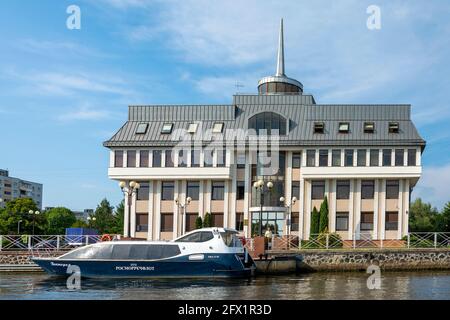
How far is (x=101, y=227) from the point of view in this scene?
8356cm

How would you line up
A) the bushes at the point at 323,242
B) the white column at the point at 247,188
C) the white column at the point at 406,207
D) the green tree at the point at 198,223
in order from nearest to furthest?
the bushes at the point at 323,242 → the white column at the point at 406,207 → the green tree at the point at 198,223 → the white column at the point at 247,188

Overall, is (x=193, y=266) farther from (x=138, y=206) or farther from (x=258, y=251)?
(x=138, y=206)

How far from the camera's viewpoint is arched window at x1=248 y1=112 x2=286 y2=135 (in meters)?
46.2

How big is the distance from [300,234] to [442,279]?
19.2 m

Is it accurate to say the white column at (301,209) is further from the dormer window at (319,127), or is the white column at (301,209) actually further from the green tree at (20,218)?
the green tree at (20,218)

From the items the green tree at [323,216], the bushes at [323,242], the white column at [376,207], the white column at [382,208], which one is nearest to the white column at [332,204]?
the green tree at [323,216]

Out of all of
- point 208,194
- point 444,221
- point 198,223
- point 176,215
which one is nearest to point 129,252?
point 198,223

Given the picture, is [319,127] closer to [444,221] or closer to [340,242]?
[340,242]

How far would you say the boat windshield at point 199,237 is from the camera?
87.4 feet

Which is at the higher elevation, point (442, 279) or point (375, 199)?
point (375, 199)

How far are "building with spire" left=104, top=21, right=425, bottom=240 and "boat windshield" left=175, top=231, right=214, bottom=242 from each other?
16.7 meters

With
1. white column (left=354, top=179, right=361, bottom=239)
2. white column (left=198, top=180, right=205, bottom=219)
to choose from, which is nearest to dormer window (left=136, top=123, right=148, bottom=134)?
white column (left=198, top=180, right=205, bottom=219)
